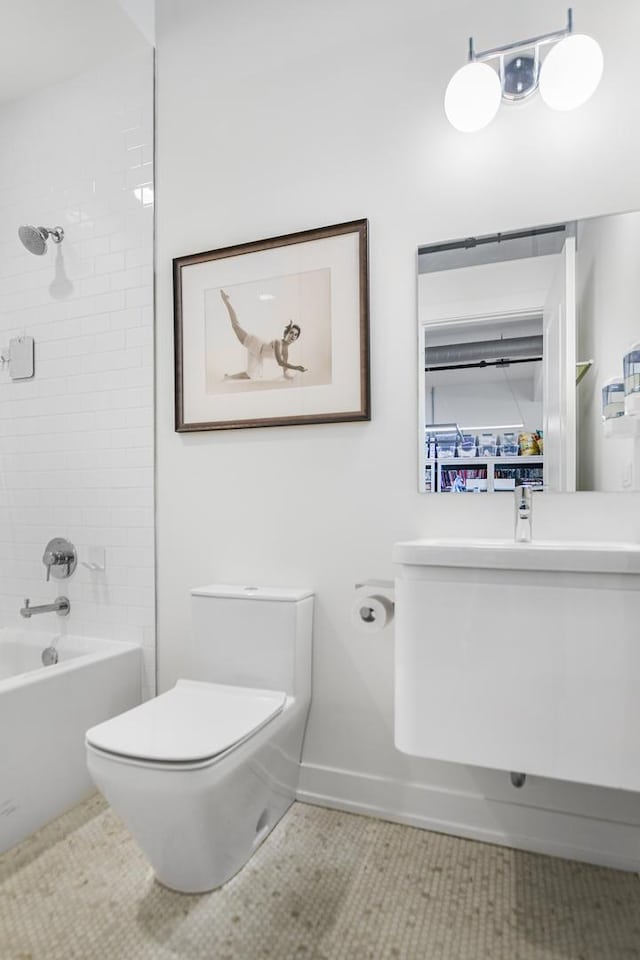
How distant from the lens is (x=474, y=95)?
158cm

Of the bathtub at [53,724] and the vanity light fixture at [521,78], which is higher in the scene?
the vanity light fixture at [521,78]

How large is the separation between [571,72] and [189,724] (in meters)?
1.91

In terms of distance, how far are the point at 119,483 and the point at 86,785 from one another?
3.35 ft

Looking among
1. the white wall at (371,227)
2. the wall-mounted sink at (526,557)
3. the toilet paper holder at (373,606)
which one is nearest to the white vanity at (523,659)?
the wall-mounted sink at (526,557)

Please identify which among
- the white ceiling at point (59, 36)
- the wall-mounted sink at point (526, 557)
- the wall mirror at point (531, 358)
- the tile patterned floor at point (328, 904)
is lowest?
the tile patterned floor at point (328, 904)

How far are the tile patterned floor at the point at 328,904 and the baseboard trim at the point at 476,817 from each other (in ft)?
0.11

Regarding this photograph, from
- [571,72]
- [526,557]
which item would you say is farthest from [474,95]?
[526,557]

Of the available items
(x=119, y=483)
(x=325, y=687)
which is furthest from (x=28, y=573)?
(x=325, y=687)

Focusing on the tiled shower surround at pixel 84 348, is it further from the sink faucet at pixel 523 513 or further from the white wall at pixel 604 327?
the white wall at pixel 604 327

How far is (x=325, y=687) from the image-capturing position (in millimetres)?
1826

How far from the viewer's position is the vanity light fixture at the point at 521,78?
1477 mm

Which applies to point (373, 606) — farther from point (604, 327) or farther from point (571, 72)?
point (571, 72)

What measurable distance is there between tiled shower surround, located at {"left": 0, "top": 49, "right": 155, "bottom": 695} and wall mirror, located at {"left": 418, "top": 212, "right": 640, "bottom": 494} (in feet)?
3.51

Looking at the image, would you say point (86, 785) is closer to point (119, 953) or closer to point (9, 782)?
point (9, 782)
